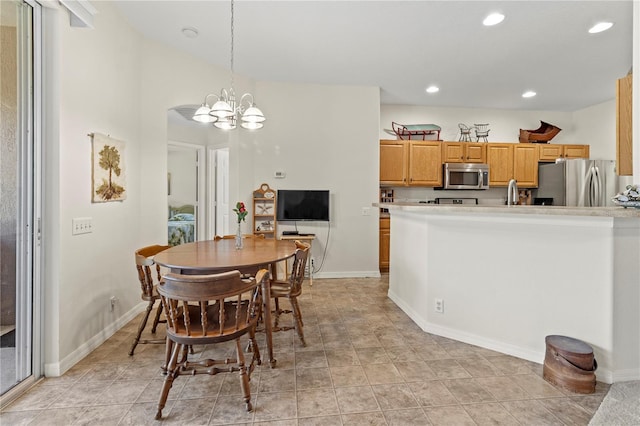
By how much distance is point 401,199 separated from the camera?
18.9 feet

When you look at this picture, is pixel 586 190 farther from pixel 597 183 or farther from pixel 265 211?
pixel 265 211

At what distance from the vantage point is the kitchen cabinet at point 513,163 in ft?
18.3

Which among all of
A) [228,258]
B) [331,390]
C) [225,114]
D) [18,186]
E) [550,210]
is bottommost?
[331,390]

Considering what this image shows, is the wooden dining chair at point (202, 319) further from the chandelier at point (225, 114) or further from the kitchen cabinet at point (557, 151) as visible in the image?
the kitchen cabinet at point (557, 151)

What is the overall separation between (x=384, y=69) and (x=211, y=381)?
→ 412 cm

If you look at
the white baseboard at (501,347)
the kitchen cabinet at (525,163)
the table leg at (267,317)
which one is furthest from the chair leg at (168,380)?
the kitchen cabinet at (525,163)

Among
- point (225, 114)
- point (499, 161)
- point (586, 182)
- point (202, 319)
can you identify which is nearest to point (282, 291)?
point (202, 319)

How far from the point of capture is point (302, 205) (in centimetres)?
478

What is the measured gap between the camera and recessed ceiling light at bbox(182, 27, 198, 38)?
325 centimetres

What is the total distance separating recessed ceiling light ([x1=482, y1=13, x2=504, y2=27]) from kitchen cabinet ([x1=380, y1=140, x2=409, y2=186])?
240cm

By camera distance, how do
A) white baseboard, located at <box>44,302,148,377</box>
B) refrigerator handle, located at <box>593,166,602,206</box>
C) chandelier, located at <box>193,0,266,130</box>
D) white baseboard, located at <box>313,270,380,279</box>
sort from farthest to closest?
refrigerator handle, located at <box>593,166,602,206</box> → white baseboard, located at <box>313,270,380,279</box> → chandelier, located at <box>193,0,266,130</box> → white baseboard, located at <box>44,302,148,377</box>

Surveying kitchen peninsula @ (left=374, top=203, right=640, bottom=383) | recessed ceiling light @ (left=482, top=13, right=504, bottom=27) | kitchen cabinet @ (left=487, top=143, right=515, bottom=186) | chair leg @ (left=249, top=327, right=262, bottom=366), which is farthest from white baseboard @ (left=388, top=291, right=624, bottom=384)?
kitchen cabinet @ (left=487, top=143, right=515, bottom=186)

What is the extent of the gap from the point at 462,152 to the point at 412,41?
268 centimetres

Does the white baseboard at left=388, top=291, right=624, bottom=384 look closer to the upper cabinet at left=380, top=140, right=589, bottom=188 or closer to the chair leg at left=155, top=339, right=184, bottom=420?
the chair leg at left=155, top=339, right=184, bottom=420
